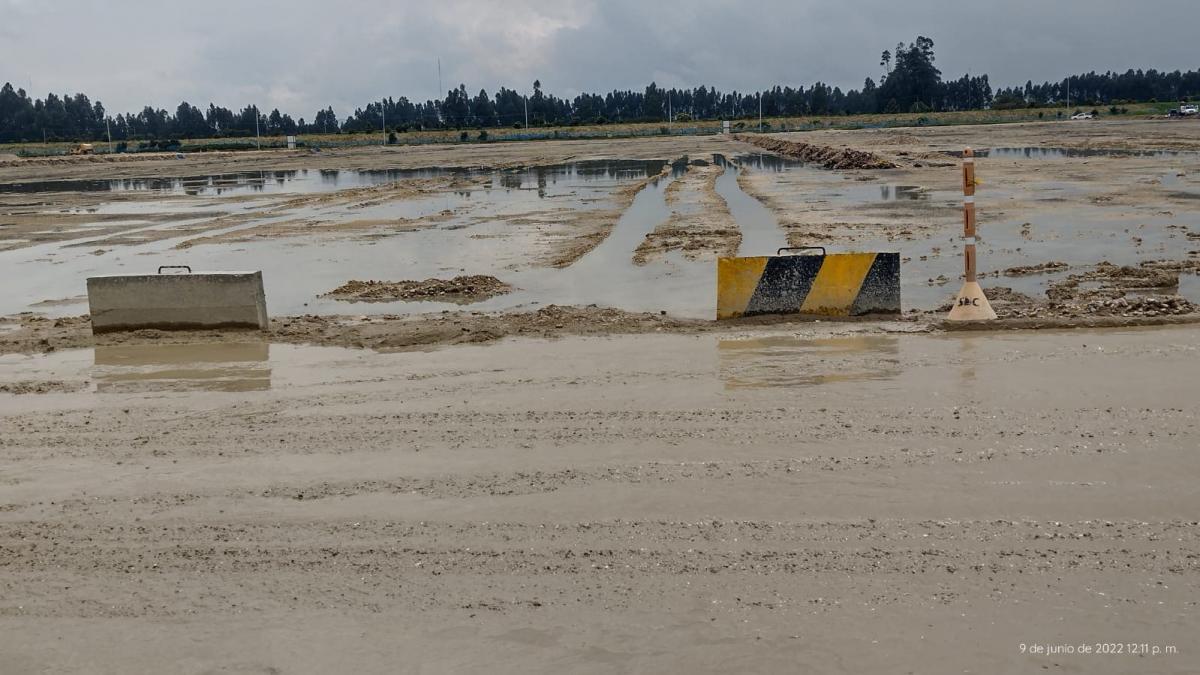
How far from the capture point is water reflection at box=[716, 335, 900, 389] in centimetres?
733

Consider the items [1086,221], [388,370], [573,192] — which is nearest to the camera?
[388,370]

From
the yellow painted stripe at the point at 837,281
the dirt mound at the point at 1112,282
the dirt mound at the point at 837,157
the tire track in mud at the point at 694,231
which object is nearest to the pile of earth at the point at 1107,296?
the dirt mound at the point at 1112,282

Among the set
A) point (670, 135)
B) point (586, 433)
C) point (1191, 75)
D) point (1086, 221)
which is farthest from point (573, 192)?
point (1191, 75)

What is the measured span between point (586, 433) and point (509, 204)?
21.1 metres

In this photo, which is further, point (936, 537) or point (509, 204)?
point (509, 204)

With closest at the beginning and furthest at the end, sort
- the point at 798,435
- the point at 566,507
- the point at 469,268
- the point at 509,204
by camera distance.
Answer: the point at 566,507 < the point at 798,435 < the point at 469,268 < the point at 509,204

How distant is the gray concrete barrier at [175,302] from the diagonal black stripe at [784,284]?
4.76 meters

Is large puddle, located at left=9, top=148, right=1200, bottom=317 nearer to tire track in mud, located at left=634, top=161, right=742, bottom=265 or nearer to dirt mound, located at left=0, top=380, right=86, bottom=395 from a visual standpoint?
tire track in mud, located at left=634, top=161, right=742, bottom=265

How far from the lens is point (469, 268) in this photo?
14.8 metres

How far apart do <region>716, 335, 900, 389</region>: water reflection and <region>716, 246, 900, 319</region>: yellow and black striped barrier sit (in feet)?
2.67

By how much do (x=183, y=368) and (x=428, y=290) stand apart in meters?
4.31

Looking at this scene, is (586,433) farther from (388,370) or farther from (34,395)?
(34,395)

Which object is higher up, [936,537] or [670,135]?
[670,135]

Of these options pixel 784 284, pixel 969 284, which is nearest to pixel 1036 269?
pixel 969 284
